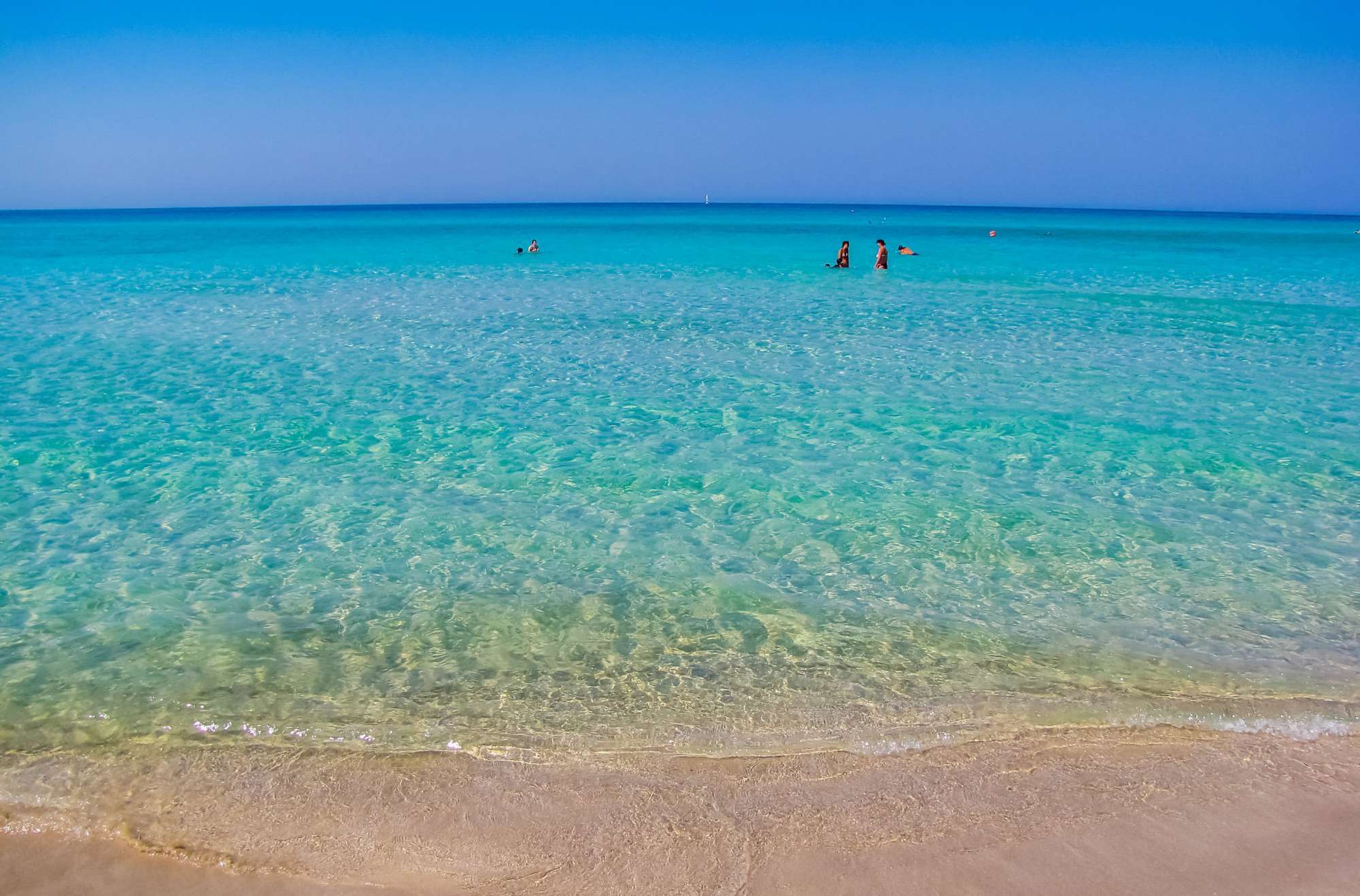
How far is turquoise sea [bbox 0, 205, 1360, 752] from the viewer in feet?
16.2

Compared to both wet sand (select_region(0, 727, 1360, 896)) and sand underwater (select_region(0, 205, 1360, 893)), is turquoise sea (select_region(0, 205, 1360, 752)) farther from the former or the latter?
wet sand (select_region(0, 727, 1360, 896))

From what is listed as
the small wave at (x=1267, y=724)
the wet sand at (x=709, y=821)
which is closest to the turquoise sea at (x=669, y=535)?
the small wave at (x=1267, y=724)

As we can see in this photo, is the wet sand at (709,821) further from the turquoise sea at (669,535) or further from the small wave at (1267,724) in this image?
the turquoise sea at (669,535)

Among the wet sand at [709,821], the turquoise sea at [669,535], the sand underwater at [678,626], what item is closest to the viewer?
the wet sand at [709,821]

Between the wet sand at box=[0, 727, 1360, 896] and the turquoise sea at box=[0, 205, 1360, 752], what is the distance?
224 mm

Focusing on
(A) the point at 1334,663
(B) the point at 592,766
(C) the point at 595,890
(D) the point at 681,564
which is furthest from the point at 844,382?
(C) the point at 595,890

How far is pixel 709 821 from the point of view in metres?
3.96

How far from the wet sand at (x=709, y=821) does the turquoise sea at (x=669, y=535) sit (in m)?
0.22

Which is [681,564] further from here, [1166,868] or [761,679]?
[1166,868]

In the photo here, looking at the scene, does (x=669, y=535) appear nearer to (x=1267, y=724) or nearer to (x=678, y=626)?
(x=678, y=626)

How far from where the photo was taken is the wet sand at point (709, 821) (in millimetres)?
3621

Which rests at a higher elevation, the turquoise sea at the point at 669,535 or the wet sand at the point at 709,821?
the turquoise sea at the point at 669,535

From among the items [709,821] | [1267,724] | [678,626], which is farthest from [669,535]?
[1267,724]

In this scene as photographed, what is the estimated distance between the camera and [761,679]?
5.14 m
